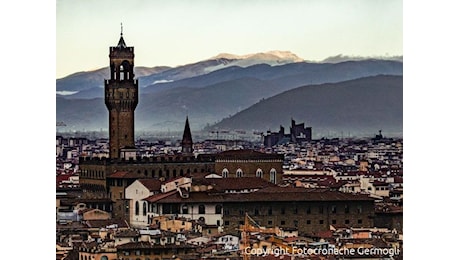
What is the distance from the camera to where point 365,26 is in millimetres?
14414

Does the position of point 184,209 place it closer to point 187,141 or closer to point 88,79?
point 187,141

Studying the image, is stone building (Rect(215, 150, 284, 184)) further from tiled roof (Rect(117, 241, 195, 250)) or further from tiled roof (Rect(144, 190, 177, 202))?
tiled roof (Rect(117, 241, 195, 250))

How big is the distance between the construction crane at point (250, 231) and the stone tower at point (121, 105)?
5.47 ft

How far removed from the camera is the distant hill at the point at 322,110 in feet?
53.1

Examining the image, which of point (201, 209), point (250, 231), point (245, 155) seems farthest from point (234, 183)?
point (250, 231)

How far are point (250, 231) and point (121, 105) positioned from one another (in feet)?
7.23

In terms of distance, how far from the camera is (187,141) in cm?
1653

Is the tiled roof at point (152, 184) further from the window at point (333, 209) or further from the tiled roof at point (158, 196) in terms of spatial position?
the window at point (333, 209)

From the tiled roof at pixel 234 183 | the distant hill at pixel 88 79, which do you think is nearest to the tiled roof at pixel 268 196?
the tiled roof at pixel 234 183

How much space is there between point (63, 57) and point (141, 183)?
3439 millimetres

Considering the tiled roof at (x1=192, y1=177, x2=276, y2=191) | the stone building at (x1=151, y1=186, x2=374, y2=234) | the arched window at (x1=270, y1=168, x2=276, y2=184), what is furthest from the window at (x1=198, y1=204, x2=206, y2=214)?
the arched window at (x1=270, y1=168, x2=276, y2=184)
